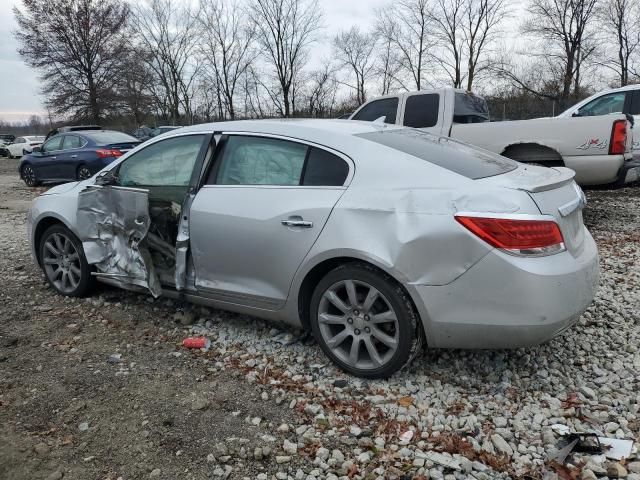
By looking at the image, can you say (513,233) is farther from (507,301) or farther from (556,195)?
(556,195)

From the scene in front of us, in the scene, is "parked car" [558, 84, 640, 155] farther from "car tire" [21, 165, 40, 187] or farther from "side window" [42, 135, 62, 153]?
"car tire" [21, 165, 40, 187]

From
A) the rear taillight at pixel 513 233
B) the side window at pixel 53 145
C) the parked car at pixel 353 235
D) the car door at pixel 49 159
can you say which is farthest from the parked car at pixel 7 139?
the rear taillight at pixel 513 233

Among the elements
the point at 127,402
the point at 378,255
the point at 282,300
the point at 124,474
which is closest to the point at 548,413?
the point at 378,255

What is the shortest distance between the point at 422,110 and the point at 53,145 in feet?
34.2

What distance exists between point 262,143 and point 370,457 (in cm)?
211

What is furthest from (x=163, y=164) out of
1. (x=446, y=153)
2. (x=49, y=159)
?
(x=49, y=159)

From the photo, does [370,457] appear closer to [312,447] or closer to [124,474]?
[312,447]

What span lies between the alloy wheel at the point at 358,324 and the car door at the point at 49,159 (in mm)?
12473

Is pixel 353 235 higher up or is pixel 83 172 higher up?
pixel 353 235

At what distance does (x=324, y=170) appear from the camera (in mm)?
3160

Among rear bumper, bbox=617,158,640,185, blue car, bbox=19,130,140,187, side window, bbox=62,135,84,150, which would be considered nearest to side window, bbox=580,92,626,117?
rear bumper, bbox=617,158,640,185

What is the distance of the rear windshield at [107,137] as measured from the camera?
12711 mm

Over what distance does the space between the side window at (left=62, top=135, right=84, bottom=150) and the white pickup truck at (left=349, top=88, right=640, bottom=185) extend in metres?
9.05

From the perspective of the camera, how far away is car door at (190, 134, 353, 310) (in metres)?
3.10
